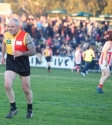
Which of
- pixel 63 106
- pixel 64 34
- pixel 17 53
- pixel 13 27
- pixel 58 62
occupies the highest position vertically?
pixel 13 27

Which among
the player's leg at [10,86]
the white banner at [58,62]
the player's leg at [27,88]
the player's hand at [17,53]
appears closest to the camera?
the player's hand at [17,53]

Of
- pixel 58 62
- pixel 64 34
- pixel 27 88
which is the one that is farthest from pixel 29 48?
pixel 64 34

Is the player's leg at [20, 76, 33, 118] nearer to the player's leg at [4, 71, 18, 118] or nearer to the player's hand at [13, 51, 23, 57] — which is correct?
the player's leg at [4, 71, 18, 118]

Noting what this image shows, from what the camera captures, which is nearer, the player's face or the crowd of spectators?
the player's face

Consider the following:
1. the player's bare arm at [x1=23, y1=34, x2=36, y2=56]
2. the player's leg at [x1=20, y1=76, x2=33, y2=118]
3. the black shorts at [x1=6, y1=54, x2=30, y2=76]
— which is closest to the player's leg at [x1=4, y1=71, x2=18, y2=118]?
the black shorts at [x1=6, y1=54, x2=30, y2=76]

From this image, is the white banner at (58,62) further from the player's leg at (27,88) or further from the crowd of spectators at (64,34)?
the player's leg at (27,88)

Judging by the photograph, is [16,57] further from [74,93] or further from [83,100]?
[74,93]

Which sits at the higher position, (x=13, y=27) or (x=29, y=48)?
(x=13, y=27)

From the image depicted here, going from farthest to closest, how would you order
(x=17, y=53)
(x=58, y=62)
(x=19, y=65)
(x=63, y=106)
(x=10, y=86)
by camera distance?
(x=58, y=62), (x=63, y=106), (x=19, y=65), (x=10, y=86), (x=17, y=53)

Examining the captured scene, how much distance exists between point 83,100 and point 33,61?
23695mm

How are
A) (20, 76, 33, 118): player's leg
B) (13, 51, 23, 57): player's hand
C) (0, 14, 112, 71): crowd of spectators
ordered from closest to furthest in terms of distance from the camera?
(13, 51, 23, 57): player's hand < (20, 76, 33, 118): player's leg < (0, 14, 112, 71): crowd of spectators

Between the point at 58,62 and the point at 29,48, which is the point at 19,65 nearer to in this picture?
the point at 29,48

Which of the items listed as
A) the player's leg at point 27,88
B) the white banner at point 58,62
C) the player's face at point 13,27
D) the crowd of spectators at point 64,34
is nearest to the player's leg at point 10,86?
the player's leg at point 27,88

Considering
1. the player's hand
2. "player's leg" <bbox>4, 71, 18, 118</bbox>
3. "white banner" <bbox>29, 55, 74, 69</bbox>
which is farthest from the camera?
"white banner" <bbox>29, 55, 74, 69</bbox>
